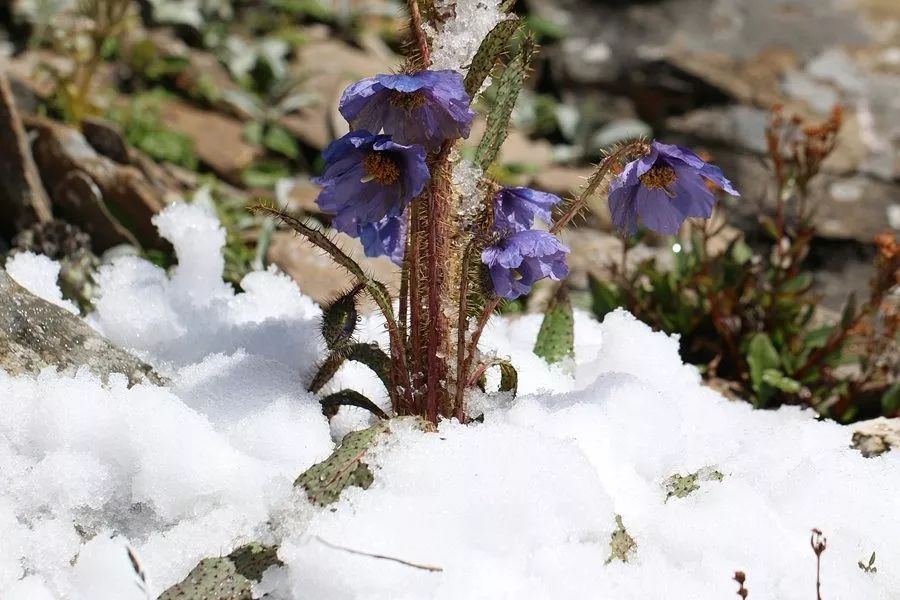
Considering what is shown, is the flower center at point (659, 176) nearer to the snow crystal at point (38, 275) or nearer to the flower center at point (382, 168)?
the flower center at point (382, 168)

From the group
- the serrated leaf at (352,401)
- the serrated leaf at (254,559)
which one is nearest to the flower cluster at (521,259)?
the serrated leaf at (352,401)

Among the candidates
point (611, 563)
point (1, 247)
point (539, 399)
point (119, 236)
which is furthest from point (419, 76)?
point (1, 247)

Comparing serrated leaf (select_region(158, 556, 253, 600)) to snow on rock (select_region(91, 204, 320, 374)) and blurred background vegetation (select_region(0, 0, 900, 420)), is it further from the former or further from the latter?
blurred background vegetation (select_region(0, 0, 900, 420))

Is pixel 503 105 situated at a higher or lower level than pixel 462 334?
higher

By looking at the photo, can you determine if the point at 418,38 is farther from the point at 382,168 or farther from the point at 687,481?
the point at 687,481

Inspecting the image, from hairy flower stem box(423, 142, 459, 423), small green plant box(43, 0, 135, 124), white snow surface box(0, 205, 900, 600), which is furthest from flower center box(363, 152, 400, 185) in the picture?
small green plant box(43, 0, 135, 124)

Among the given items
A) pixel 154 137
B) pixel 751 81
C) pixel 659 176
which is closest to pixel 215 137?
pixel 154 137
